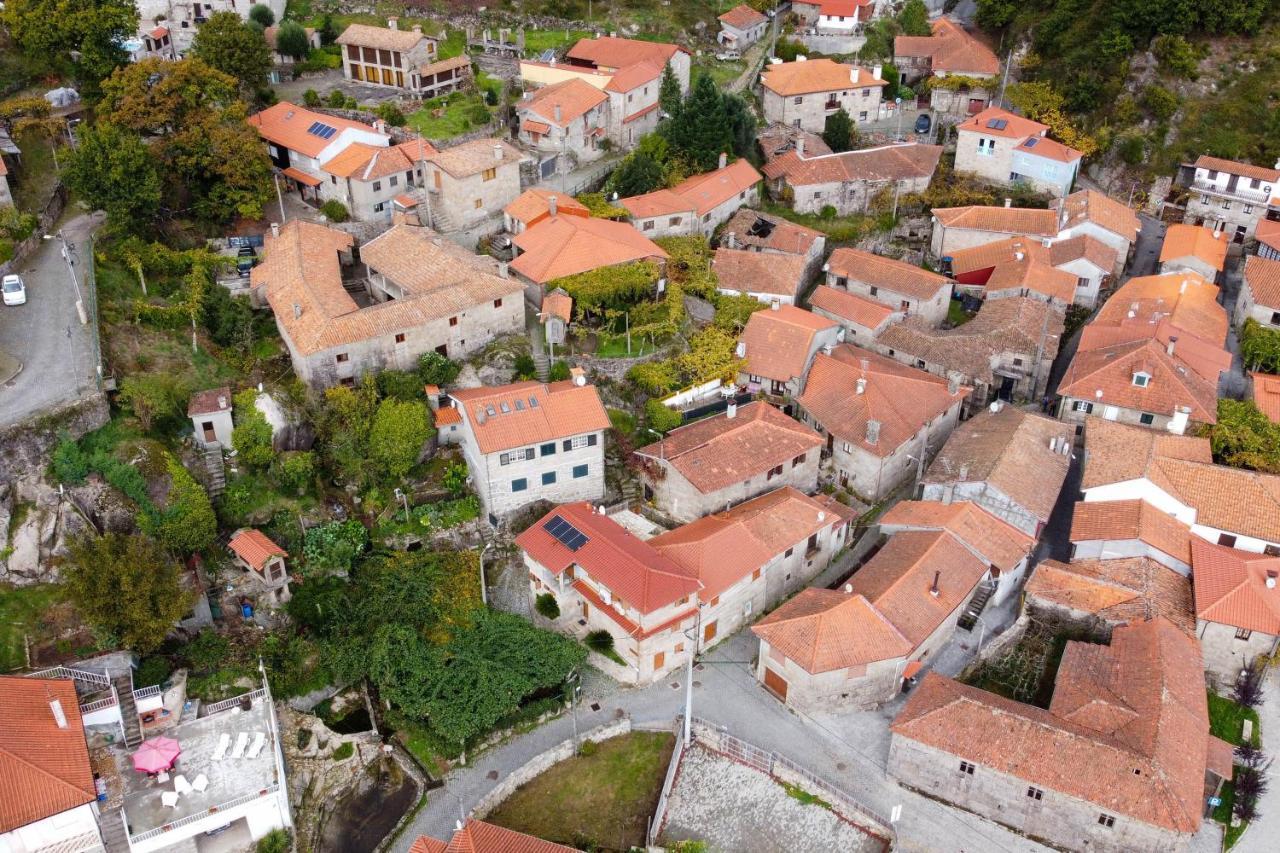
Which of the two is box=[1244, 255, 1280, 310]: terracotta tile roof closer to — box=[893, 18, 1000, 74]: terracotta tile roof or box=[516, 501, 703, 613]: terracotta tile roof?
box=[893, 18, 1000, 74]: terracotta tile roof

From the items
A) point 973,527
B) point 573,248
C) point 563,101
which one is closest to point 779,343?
point 573,248

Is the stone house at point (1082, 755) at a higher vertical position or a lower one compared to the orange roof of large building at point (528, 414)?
lower

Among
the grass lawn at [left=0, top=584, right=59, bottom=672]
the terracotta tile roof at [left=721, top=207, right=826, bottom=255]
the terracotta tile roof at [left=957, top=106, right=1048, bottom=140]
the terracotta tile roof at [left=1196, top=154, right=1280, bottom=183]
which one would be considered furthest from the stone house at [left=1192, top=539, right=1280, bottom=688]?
the grass lawn at [left=0, top=584, right=59, bottom=672]

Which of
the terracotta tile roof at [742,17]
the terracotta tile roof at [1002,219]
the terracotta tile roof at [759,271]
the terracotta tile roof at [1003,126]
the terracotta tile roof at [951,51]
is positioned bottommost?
the terracotta tile roof at [759,271]

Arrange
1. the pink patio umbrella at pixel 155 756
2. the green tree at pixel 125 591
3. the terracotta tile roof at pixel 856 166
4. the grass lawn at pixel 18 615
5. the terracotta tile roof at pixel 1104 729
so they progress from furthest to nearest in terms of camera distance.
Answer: the terracotta tile roof at pixel 856 166 < the grass lawn at pixel 18 615 < the green tree at pixel 125 591 < the terracotta tile roof at pixel 1104 729 < the pink patio umbrella at pixel 155 756

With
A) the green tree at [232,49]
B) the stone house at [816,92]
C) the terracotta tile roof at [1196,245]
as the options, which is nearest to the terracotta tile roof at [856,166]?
the stone house at [816,92]

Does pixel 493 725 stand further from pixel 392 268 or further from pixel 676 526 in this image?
pixel 392 268

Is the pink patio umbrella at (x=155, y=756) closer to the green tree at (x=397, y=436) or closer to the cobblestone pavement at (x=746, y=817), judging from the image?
the green tree at (x=397, y=436)
